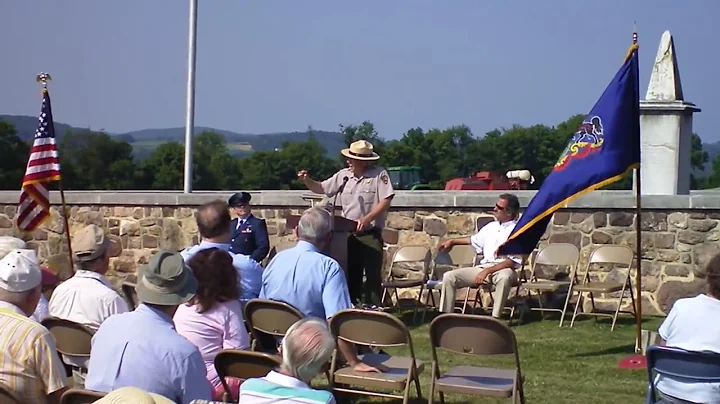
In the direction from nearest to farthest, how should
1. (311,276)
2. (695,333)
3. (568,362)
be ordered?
(695,333) < (311,276) < (568,362)

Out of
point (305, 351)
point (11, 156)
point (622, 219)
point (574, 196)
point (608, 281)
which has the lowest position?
point (608, 281)

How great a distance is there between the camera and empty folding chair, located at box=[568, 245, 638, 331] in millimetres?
8406

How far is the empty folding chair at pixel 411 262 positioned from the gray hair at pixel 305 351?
572 centimetres

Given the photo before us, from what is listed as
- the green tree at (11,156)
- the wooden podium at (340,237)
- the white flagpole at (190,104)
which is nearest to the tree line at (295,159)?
the green tree at (11,156)

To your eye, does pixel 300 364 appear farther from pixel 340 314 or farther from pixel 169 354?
pixel 340 314

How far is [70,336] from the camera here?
4.55 metres

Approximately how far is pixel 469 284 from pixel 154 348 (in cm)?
537

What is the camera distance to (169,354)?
11.4 feet

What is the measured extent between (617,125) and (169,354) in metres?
4.14

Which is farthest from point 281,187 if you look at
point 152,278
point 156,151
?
point 152,278

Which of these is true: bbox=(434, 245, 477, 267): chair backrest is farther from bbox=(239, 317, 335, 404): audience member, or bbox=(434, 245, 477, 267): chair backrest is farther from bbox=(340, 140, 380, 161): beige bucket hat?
bbox=(239, 317, 335, 404): audience member

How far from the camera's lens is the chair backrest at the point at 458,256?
921 cm

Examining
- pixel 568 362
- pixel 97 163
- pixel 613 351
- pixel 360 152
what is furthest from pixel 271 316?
pixel 97 163

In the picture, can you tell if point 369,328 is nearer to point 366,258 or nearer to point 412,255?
point 366,258
